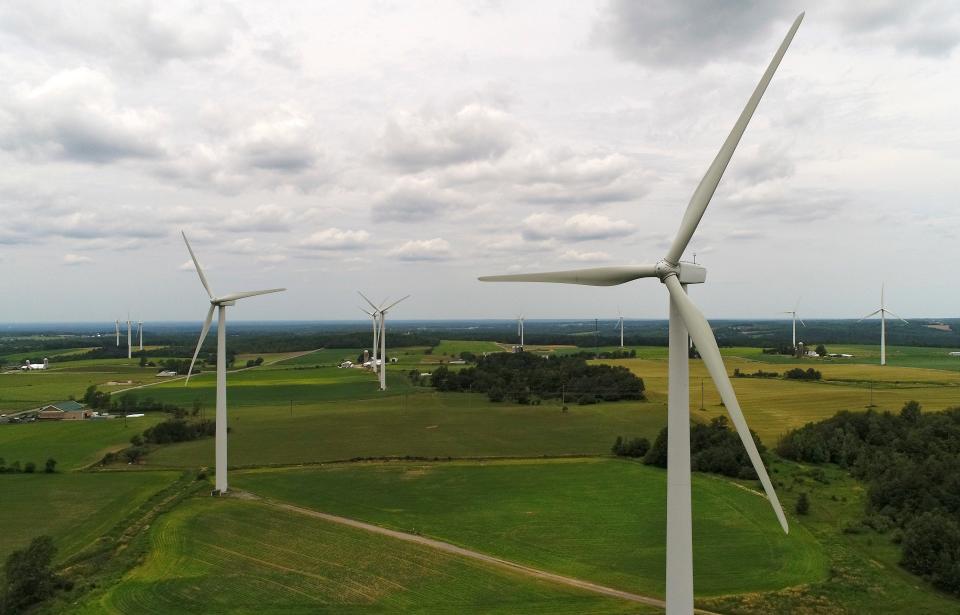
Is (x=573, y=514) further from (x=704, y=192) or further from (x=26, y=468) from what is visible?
(x=26, y=468)

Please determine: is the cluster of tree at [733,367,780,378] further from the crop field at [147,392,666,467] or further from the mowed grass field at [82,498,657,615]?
the mowed grass field at [82,498,657,615]

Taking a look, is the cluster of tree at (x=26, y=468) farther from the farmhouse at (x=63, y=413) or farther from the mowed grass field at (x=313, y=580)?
the farmhouse at (x=63, y=413)

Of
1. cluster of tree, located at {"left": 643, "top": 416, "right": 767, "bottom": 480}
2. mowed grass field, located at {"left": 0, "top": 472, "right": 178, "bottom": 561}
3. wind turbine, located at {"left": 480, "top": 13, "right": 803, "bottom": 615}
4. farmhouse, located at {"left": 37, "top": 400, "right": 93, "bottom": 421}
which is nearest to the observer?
wind turbine, located at {"left": 480, "top": 13, "right": 803, "bottom": 615}

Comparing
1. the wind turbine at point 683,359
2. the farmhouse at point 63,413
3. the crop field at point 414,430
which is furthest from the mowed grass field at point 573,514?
the farmhouse at point 63,413

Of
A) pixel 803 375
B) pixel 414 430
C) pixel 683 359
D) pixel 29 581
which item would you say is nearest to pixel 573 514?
pixel 683 359

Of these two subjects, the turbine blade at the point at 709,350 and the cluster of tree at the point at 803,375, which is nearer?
the turbine blade at the point at 709,350

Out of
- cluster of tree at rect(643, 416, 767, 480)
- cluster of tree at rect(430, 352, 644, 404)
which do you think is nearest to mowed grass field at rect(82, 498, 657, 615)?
cluster of tree at rect(643, 416, 767, 480)
